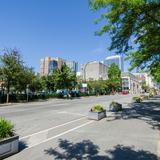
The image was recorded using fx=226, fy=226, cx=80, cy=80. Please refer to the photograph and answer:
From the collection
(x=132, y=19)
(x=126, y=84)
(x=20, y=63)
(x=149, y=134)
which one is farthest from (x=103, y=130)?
(x=126, y=84)

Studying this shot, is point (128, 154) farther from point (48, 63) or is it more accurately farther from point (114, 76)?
point (48, 63)

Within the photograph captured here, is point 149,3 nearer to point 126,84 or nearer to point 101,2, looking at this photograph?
point 101,2

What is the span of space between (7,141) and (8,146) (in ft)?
0.57

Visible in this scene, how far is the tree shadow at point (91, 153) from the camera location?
675 cm

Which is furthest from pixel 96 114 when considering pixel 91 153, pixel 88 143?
pixel 91 153

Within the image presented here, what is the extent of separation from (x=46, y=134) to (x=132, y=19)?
23.7 feet

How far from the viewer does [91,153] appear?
7.15 meters

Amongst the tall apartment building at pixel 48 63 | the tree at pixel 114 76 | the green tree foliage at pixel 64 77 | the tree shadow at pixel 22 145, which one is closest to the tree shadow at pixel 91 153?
the tree shadow at pixel 22 145

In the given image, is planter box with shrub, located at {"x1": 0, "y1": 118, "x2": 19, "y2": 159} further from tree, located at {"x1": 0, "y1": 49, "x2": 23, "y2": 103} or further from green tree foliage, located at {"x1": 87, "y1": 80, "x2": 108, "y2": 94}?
green tree foliage, located at {"x1": 87, "y1": 80, "x2": 108, "y2": 94}

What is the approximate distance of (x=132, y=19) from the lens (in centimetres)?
1180

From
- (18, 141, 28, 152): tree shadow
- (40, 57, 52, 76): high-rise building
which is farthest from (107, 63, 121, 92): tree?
(18, 141, 28, 152): tree shadow

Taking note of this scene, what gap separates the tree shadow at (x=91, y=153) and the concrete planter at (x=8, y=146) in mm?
1004

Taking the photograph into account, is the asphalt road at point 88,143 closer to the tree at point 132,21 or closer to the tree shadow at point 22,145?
the tree shadow at point 22,145

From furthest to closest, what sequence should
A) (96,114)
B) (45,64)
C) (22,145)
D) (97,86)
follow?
(45,64), (97,86), (96,114), (22,145)
